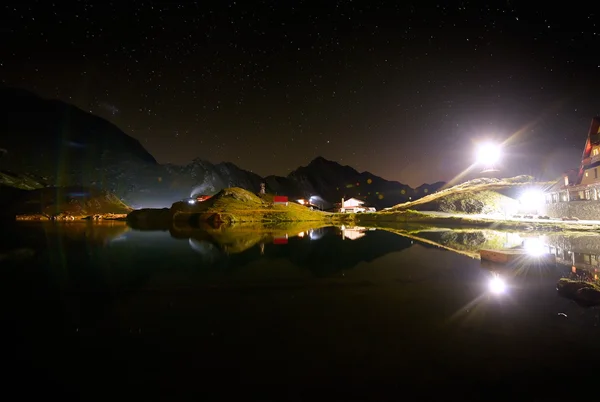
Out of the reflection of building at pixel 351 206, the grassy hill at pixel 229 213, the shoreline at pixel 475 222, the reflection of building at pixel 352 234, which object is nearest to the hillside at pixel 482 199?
the shoreline at pixel 475 222

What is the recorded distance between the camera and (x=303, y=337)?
1224 centimetres

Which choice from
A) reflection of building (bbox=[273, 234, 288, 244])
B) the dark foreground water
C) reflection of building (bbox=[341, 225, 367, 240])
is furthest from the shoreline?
reflection of building (bbox=[273, 234, 288, 244])

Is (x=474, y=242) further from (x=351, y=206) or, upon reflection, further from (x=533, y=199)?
(x=351, y=206)

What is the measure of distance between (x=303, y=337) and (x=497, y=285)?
15.0m

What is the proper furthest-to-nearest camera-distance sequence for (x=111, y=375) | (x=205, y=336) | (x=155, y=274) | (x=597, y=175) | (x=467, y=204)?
1. (x=467, y=204)
2. (x=597, y=175)
3. (x=155, y=274)
4. (x=205, y=336)
5. (x=111, y=375)

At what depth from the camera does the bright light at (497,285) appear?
18783 millimetres

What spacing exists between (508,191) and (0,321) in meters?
152

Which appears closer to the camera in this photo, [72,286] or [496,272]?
[72,286]

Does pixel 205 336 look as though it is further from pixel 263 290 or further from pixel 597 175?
pixel 597 175

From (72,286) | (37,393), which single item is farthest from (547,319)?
(72,286)

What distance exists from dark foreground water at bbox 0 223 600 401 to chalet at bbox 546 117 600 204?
50943 millimetres

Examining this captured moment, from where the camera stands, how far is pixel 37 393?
336 inches

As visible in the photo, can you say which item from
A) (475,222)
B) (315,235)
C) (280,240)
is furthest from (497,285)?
(475,222)

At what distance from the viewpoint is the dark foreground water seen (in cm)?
867
